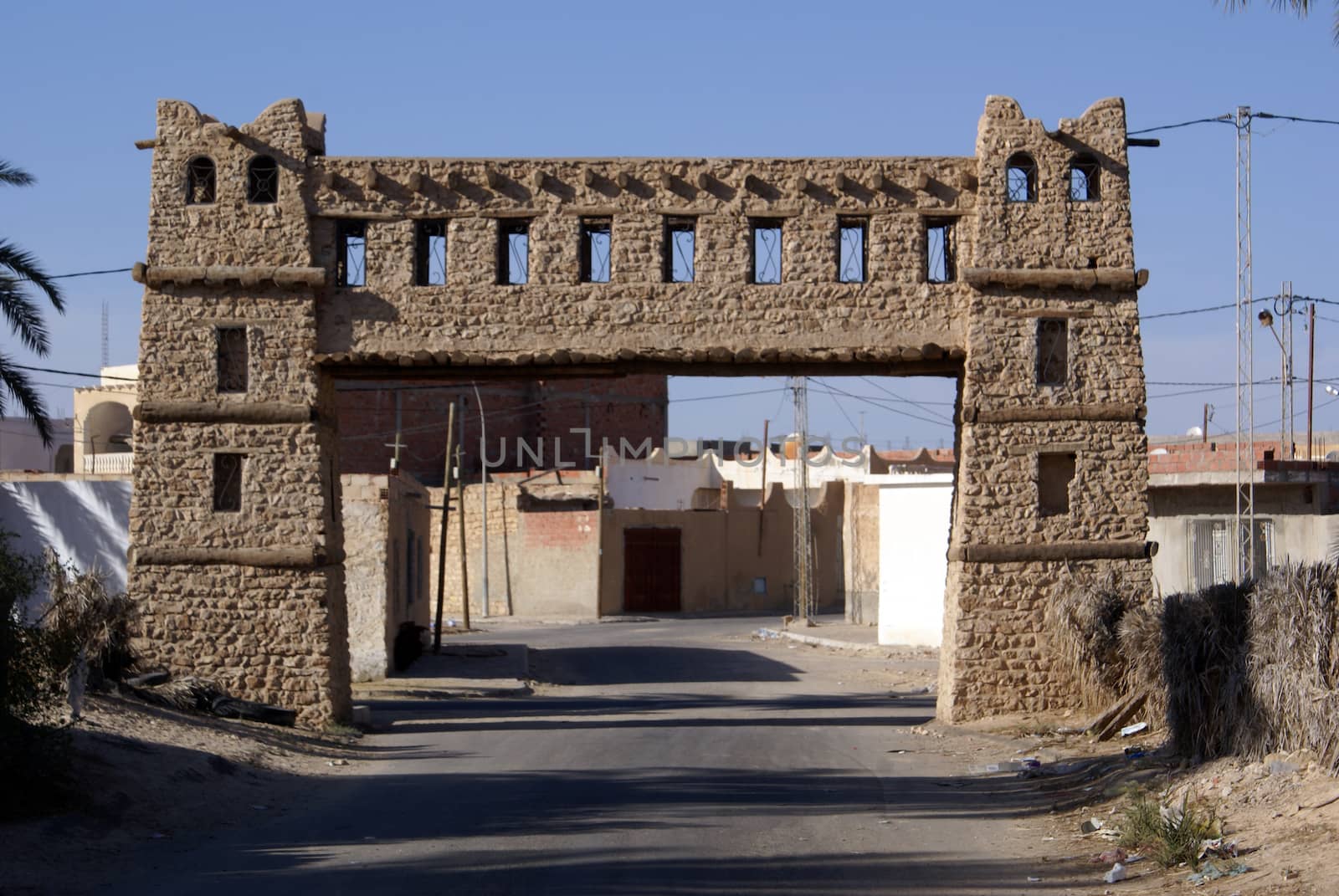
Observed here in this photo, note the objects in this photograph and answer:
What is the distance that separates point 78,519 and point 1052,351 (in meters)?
19.7

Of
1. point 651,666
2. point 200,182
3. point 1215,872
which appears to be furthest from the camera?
point 651,666

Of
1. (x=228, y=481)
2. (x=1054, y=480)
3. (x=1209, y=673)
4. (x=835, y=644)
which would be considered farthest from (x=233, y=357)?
(x=835, y=644)

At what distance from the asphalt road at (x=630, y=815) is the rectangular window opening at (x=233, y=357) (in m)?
5.07

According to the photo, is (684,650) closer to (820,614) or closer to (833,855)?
(820,614)

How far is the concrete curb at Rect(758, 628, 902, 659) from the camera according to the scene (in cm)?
3522

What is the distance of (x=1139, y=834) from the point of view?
11.1 m

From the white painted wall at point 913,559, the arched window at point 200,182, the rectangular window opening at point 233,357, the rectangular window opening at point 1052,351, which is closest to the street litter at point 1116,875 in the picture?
the rectangular window opening at point 1052,351

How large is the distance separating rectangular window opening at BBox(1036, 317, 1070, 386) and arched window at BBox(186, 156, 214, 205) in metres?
11.2

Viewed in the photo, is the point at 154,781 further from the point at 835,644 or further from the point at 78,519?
the point at 835,644

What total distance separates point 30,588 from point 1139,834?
9049mm

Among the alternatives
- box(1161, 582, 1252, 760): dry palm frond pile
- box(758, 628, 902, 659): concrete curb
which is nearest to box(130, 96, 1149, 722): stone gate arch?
box(1161, 582, 1252, 760): dry palm frond pile

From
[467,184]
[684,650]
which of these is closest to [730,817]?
[467,184]

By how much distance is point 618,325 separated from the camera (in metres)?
20.2

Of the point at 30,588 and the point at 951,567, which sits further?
the point at 951,567
